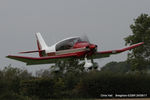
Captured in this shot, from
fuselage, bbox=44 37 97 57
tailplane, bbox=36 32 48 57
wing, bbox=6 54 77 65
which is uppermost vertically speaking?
tailplane, bbox=36 32 48 57

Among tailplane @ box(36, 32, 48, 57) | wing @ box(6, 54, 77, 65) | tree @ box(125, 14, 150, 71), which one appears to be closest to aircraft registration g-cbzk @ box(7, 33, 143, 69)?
wing @ box(6, 54, 77, 65)

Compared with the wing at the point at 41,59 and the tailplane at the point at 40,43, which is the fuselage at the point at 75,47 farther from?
the tailplane at the point at 40,43

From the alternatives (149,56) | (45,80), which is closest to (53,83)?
(45,80)

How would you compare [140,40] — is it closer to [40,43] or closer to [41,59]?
[40,43]

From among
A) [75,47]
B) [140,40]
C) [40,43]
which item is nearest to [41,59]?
[75,47]

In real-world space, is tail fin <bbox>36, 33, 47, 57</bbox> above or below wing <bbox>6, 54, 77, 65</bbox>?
above

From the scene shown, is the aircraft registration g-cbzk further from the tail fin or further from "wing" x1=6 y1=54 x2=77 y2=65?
the tail fin

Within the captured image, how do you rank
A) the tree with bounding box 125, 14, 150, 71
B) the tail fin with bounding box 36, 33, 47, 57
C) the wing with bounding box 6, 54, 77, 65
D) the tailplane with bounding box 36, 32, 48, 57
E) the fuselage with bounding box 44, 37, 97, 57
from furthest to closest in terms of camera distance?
the tree with bounding box 125, 14, 150, 71 < the tail fin with bounding box 36, 33, 47, 57 < the tailplane with bounding box 36, 32, 48, 57 < the wing with bounding box 6, 54, 77, 65 < the fuselage with bounding box 44, 37, 97, 57

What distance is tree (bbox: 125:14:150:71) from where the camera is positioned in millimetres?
43469

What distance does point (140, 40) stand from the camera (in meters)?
44.3

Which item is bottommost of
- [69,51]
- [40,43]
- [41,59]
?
[41,59]

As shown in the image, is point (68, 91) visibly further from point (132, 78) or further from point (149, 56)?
point (149, 56)

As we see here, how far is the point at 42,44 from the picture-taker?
28641mm

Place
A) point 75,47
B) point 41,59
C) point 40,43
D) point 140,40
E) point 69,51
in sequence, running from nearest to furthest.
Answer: point 75,47 < point 69,51 < point 41,59 < point 40,43 < point 140,40
